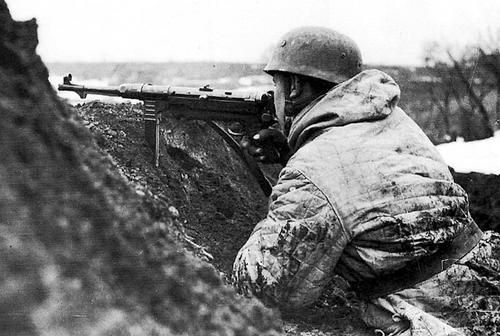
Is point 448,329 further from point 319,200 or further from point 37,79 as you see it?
point 37,79

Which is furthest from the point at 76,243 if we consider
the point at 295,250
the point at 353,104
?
the point at 353,104

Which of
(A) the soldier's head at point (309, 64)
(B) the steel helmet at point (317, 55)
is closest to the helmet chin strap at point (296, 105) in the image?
(A) the soldier's head at point (309, 64)

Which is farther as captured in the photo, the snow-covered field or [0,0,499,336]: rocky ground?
the snow-covered field

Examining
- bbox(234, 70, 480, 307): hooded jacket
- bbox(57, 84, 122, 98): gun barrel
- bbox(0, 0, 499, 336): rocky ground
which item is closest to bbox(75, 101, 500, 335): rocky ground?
bbox(57, 84, 122, 98): gun barrel

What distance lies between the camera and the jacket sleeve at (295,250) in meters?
3.35

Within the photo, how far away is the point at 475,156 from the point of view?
816 centimetres

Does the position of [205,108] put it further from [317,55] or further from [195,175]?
[317,55]

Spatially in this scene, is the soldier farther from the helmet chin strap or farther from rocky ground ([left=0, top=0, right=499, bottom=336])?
rocky ground ([left=0, top=0, right=499, bottom=336])

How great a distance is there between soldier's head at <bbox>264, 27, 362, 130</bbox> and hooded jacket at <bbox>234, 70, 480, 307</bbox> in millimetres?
557

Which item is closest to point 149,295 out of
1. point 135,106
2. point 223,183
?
point 223,183

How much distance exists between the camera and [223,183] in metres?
5.76

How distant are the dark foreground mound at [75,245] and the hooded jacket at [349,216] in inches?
58.9

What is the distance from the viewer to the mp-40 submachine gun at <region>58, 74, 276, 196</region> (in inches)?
207

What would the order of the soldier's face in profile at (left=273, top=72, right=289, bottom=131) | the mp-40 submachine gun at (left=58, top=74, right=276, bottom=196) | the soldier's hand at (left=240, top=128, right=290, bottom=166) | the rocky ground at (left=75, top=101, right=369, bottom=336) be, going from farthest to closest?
the mp-40 submachine gun at (left=58, top=74, right=276, bottom=196)
the rocky ground at (left=75, top=101, right=369, bottom=336)
the soldier's hand at (left=240, top=128, right=290, bottom=166)
the soldier's face in profile at (left=273, top=72, right=289, bottom=131)
